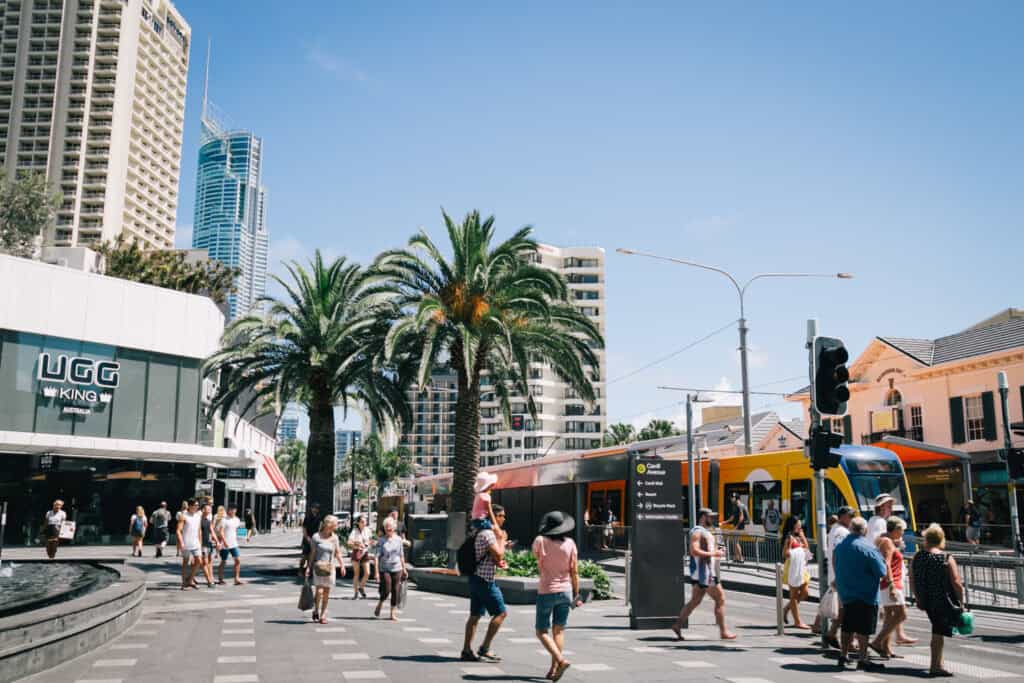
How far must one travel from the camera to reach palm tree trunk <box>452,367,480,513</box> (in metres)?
22.5

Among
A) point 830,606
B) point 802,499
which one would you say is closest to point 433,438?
point 802,499

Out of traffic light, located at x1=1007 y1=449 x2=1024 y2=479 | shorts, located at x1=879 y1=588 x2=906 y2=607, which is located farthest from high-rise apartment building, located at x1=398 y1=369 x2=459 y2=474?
shorts, located at x1=879 y1=588 x2=906 y2=607

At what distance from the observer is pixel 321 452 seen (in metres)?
26.9

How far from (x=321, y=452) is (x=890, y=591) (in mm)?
19827

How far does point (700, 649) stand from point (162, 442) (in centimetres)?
2814

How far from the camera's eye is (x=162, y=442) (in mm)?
33969

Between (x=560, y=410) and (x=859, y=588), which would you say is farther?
(x=560, y=410)

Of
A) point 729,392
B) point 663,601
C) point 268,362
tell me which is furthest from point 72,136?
point 663,601

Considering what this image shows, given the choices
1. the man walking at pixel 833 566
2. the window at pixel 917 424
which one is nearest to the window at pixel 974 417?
the window at pixel 917 424

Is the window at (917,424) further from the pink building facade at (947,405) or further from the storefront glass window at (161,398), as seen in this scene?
the storefront glass window at (161,398)

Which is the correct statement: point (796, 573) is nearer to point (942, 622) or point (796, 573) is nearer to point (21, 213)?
point (942, 622)

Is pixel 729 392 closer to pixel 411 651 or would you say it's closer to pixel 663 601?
pixel 663 601

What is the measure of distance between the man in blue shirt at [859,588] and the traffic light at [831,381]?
7.29 feet

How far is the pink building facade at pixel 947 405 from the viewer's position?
108 ft
